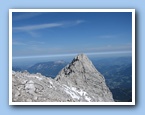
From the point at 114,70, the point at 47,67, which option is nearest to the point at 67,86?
the point at 47,67

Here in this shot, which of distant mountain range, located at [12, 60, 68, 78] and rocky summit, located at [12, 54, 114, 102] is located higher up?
distant mountain range, located at [12, 60, 68, 78]
